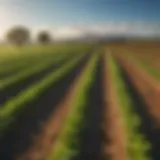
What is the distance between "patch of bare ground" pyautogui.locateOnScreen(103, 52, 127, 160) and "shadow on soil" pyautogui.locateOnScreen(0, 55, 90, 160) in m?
1.08

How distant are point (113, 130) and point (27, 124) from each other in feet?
4.78

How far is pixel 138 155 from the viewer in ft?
13.6

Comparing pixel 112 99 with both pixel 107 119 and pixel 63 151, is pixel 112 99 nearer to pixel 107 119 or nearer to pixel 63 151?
pixel 107 119

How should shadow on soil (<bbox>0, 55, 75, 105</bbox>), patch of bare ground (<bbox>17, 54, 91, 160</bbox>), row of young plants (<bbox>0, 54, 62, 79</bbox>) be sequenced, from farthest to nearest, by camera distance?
1. row of young plants (<bbox>0, 54, 62, 79</bbox>)
2. shadow on soil (<bbox>0, 55, 75, 105</bbox>)
3. patch of bare ground (<bbox>17, 54, 91, 160</bbox>)

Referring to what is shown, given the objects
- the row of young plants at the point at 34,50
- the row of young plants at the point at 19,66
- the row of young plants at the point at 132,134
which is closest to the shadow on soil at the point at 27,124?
the row of young plants at the point at 34,50

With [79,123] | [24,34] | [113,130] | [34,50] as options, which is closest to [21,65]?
[34,50]

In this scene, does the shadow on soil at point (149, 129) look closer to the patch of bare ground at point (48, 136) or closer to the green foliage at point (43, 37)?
the patch of bare ground at point (48, 136)

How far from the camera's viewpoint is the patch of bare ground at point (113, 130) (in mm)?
4402

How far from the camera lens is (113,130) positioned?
5.24 meters

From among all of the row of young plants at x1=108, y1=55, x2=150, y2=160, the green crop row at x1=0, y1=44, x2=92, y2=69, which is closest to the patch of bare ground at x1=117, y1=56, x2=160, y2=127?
the row of young plants at x1=108, y1=55, x2=150, y2=160

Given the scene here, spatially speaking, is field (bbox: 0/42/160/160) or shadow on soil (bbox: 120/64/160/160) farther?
shadow on soil (bbox: 120/64/160/160)

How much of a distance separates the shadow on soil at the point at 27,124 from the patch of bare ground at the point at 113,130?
1083mm

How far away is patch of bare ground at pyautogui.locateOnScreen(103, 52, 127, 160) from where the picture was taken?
4.40 meters

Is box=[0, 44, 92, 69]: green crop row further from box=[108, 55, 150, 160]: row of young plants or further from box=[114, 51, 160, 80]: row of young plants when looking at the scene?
box=[114, 51, 160, 80]: row of young plants
